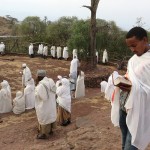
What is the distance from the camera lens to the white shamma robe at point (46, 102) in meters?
7.73

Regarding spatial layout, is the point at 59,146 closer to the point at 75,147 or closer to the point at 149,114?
the point at 75,147

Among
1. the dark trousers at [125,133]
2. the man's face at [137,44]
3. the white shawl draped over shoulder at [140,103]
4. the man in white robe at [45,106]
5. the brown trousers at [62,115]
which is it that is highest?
the man's face at [137,44]

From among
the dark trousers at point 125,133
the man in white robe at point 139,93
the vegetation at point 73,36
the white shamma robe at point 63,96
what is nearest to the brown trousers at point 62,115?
the white shamma robe at point 63,96

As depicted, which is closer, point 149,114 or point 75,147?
point 149,114

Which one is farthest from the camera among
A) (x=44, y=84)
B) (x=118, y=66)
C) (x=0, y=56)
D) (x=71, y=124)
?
(x=0, y=56)

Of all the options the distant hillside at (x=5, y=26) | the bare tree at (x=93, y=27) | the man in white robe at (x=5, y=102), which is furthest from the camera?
the distant hillside at (x=5, y=26)

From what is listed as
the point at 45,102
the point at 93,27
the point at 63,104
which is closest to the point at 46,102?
the point at 45,102

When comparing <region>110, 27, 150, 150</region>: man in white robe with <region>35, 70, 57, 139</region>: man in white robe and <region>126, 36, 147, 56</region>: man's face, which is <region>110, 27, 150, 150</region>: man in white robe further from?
<region>35, 70, 57, 139</region>: man in white robe

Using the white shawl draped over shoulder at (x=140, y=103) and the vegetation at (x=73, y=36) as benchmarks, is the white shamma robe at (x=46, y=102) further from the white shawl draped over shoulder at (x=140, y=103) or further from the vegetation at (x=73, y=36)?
the vegetation at (x=73, y=36)

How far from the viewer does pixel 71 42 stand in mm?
22844

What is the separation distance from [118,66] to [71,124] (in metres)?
12.5

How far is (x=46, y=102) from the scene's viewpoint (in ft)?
26.2

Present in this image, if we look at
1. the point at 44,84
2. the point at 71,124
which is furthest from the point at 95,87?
the point at 44,84

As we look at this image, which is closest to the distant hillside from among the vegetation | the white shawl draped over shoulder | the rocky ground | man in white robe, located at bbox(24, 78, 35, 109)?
the vegetation
